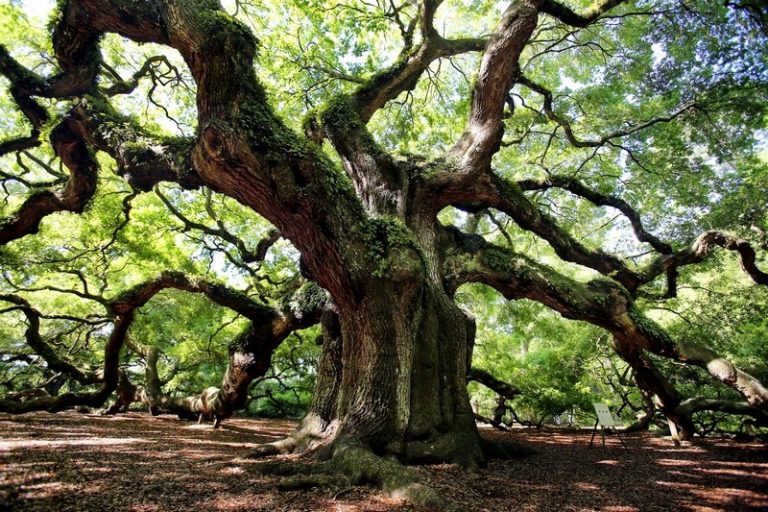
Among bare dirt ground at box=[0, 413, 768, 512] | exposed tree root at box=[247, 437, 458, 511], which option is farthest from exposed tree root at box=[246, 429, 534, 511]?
bare dirt ground at box=[0, 413, 768, 512]

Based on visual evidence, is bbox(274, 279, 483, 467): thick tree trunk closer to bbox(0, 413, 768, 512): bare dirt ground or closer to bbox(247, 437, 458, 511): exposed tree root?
bbox(247, 437, 458, 511): exposed tree root

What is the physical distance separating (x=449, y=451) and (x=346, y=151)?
4.33 metres

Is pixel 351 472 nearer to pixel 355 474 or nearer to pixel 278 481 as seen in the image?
pixel 355 474

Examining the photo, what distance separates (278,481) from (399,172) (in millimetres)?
4413

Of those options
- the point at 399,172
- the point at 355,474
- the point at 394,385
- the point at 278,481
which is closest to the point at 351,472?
the point at 355,474

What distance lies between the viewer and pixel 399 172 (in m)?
6.22

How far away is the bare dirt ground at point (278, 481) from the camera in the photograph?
2842mm

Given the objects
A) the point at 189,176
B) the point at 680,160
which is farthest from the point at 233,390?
the point at 680,160

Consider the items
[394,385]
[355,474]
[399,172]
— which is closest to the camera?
[355,474]

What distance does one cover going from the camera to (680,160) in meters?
8.44

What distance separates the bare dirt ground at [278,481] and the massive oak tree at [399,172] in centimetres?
60

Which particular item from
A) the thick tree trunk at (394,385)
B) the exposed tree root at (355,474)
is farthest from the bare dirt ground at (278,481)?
the thick tree trunk at (394,385)

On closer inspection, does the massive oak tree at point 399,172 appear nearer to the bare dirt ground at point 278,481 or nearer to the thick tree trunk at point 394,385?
the thick tree trunk at point 394,385

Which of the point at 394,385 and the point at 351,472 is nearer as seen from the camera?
the point at 351,472
